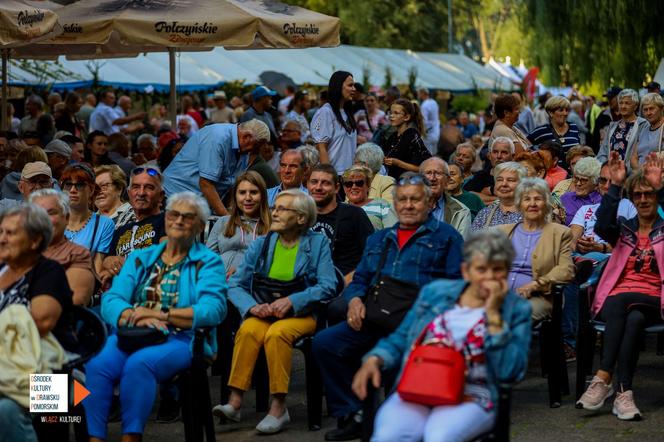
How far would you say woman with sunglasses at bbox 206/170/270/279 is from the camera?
8.41 meters

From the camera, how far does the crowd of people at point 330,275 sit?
547cm

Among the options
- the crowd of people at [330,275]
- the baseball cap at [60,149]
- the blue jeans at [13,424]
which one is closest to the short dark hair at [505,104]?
the crowd of people at [330,275]

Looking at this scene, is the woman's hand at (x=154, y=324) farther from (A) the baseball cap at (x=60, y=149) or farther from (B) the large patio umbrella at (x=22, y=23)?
(A) the baseball cap at (x=60, y=149)

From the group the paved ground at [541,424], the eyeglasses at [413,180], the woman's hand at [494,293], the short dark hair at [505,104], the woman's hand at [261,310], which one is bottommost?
the paved ground at [541,424]

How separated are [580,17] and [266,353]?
1834cm

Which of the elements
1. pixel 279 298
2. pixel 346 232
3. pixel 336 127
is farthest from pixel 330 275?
pixel 336 127

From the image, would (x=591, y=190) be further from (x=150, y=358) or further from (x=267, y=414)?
(x=150, y=358)

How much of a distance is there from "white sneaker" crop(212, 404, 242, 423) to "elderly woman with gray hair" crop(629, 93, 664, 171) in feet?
20.2

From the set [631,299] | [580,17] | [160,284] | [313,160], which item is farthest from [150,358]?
[580,17]

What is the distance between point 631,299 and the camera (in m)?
7.66

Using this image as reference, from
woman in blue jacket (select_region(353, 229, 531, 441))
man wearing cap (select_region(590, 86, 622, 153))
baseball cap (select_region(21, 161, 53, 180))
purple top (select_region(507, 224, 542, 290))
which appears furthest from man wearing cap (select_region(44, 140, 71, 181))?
man wearing cap (select_region(590, 86, 622, 153))

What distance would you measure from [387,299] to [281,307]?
756mm

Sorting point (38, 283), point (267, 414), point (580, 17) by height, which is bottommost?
point (267, 414)

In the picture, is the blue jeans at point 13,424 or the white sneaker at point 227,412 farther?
the white sneaker at point 227,412
